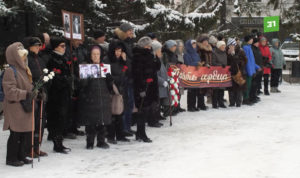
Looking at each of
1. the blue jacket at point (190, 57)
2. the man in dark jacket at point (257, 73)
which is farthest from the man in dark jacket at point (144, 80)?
the man in dark jacket at point (257, 73)

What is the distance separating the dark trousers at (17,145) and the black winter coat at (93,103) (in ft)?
3.68

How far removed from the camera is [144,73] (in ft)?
29.9

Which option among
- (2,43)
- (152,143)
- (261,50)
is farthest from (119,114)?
(261,50)

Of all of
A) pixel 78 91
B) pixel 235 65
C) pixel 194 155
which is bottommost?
pixel 194 155

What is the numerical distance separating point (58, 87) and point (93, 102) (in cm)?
65

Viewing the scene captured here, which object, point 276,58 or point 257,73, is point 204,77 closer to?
point 257,73

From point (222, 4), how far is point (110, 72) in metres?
16.6

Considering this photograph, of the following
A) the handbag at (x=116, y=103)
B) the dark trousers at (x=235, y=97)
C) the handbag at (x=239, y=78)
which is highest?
the handbag at (x=239, y=78)

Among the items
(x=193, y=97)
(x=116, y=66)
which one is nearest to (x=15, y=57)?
(x=116, y=66)

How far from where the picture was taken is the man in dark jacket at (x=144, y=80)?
909 cm

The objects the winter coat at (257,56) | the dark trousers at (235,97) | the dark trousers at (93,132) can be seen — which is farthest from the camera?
the winter coat at (257,56)

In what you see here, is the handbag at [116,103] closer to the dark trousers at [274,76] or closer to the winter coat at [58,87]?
the winter coat at [58,87]

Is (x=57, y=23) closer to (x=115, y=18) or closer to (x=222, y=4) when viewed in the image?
(x=115, y=18)

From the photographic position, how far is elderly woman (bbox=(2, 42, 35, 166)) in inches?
282
